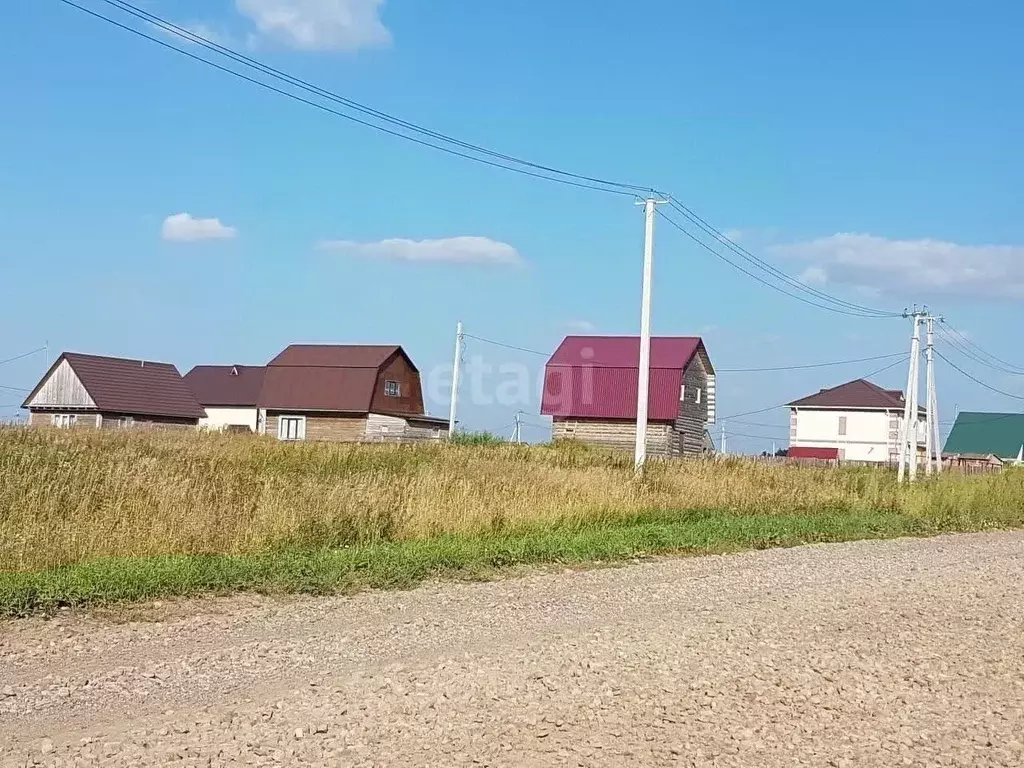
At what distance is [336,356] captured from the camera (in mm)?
57688

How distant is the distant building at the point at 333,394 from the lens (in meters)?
55.8

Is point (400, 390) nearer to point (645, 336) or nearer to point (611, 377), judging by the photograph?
point (611, 377)

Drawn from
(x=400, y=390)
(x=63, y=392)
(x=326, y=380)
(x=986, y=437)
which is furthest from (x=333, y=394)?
(x=986, y=437)

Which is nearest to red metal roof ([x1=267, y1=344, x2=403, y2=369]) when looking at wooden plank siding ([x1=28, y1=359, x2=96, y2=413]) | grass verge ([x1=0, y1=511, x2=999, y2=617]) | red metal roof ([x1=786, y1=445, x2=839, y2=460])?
wooden plank siding ([x1=28, y1=359, x2=96, y2=413])

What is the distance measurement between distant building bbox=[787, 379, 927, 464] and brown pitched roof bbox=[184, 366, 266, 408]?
35005 mm

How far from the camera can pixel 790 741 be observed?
5.67 m

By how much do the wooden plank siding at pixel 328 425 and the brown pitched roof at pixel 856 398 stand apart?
101ft

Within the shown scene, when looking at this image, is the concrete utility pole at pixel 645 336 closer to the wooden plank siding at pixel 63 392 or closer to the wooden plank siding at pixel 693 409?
the wooden plank siding at pixel 693 409

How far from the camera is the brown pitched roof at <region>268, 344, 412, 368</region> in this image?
56.9 metres

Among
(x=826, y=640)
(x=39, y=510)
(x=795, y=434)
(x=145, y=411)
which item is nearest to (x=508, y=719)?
(x=826, y=640)

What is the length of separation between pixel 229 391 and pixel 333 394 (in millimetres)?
18889

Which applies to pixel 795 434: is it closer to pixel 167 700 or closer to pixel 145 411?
pixel 145 411

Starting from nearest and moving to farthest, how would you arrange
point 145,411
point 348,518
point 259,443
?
point 348,518 < point 259,443 < point 145,411

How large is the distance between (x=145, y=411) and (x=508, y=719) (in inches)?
1972
